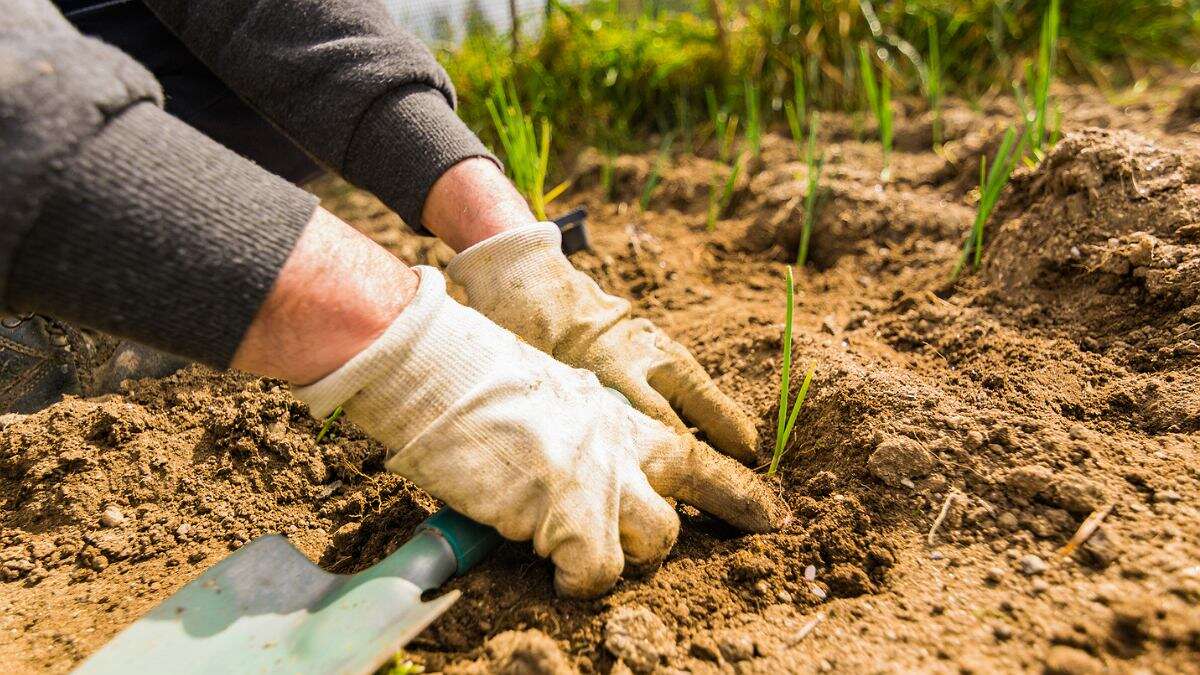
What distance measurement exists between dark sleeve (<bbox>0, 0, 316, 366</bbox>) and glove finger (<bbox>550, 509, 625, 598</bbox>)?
53cm

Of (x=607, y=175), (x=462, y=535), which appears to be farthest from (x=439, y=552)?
(x=607, y=175)

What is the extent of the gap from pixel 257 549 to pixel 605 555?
53 cm

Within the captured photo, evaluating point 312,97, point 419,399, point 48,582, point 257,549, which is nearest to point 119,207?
point 419,399

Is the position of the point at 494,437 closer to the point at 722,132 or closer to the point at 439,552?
the point at 439,552

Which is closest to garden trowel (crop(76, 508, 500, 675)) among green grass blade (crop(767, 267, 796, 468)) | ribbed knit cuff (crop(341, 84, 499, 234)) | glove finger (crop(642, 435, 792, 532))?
glove finger (crop(642, 435, 792, 532))

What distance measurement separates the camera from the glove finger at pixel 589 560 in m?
1.04

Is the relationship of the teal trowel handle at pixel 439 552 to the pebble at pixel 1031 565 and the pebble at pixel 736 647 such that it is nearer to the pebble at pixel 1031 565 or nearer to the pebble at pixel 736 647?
the pebble at pixel 736 647

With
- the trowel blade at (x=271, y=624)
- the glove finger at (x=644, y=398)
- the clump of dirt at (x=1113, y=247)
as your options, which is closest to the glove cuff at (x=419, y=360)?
the trowel blade at (x=271, y=624)

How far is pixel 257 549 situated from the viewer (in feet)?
3.59

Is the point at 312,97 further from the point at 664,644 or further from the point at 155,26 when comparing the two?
the point at 664,644

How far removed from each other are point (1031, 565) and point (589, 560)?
2.07ft

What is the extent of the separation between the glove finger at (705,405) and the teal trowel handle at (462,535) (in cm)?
48

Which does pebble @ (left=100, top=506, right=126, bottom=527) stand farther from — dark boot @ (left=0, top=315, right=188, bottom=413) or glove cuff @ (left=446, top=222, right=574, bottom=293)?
glove cuff @ (left=446, top=222, right=574, bottom=293)

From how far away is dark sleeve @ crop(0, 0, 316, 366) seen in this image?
76cm
